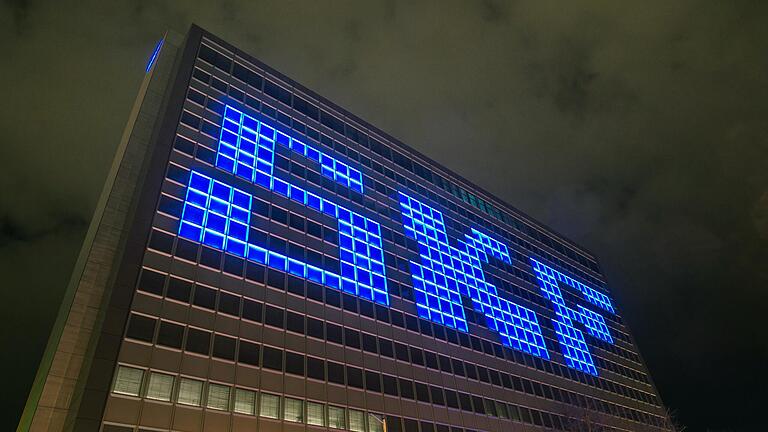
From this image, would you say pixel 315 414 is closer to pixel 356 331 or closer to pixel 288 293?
pixel 356 331

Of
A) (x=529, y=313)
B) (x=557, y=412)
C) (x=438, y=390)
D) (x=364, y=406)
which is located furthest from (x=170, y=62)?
(x=557, y=412)

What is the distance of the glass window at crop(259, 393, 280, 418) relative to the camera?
126 feet

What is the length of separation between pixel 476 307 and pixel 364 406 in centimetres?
→ 2617

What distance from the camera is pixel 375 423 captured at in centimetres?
4538

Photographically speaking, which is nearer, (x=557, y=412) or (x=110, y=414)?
(x=110, y=414)

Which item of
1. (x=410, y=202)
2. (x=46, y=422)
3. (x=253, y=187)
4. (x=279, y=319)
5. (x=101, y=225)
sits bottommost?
(x=46, y=422)

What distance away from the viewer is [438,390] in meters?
53.2

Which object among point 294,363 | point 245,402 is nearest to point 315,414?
point 294,363

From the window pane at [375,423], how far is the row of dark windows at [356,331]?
644 cm

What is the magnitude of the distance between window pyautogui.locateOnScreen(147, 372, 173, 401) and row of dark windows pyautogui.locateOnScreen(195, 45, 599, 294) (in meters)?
33.8

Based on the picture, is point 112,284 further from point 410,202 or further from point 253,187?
point 410,202

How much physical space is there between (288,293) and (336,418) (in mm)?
11947

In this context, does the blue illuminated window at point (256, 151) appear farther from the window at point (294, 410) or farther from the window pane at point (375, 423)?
the window pane at point (375, 423)

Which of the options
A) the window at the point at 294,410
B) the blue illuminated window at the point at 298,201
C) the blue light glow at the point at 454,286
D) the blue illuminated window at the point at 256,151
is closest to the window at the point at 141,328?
the blue illuminated window at the point at 298,201
